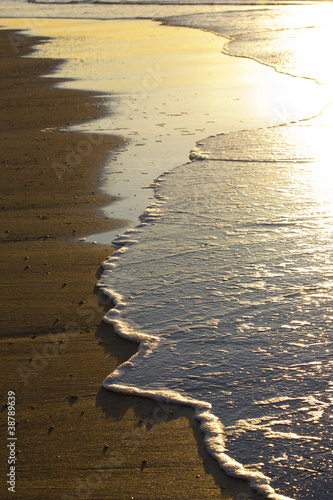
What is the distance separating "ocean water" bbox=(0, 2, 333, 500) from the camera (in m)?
3.33

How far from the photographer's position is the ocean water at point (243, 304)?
10.9 feet

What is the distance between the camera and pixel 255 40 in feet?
66.8

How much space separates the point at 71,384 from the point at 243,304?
4.87ft

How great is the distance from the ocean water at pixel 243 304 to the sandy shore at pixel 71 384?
5.6 inches

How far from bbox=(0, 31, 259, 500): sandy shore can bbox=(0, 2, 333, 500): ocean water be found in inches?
5.6

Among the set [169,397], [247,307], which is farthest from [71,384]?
[247,307]

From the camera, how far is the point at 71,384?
12.5 feet

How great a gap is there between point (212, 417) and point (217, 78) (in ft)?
37.4

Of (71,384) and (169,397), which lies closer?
(169,397)

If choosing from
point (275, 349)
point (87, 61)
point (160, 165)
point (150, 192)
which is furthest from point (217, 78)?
point (275, 349)

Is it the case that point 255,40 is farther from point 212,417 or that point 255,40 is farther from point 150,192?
point 212,417

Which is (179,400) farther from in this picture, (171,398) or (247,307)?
(247,307)

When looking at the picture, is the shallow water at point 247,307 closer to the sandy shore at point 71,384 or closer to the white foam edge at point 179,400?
the white foam edge at point 179,400

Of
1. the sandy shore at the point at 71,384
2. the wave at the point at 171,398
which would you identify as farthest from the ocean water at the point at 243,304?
the sandy shore at the point at 71,384
